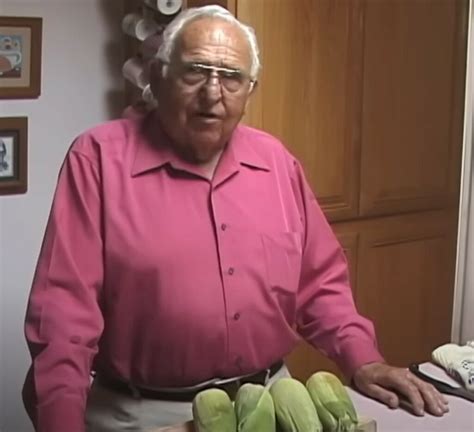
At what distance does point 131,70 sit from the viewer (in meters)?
2.51

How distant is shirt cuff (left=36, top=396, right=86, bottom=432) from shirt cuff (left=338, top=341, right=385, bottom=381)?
49cm

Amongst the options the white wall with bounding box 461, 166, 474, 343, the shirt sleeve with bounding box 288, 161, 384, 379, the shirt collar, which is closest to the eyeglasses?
the shirt collar

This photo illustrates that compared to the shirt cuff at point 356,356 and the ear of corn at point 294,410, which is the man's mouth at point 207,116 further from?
the ear of corn at point 294,410

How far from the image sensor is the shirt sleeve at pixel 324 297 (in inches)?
67.2

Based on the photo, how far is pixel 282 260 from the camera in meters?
1.74

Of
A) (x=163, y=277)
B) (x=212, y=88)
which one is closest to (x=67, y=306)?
(x=163, y=277)

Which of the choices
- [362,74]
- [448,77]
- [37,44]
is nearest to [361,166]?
[362,74]

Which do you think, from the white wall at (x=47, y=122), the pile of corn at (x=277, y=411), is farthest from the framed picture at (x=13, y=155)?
the pile of corn at (x=277, y=411)

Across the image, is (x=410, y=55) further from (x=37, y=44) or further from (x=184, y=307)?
(x=184, y=307)

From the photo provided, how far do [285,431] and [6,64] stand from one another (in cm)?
167

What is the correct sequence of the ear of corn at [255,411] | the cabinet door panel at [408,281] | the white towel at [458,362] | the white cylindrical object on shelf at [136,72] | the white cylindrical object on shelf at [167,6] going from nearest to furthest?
the ear of corn at [255,411]
the white towel at [458,362]
the white cylindrical object on shelf at [167,6]
the white cylindrical object on shelf at [136,72]
the cabinet door panel at [408,281]

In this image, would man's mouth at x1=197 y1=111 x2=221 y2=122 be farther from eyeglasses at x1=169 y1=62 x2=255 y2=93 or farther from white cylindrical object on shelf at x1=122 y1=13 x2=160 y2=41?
white cylindrical object on shelf at x1=122 y1=13 x2=160 y2=41

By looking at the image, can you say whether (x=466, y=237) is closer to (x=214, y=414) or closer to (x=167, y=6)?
(x=167, y=6)

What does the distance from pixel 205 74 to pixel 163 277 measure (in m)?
0.37
